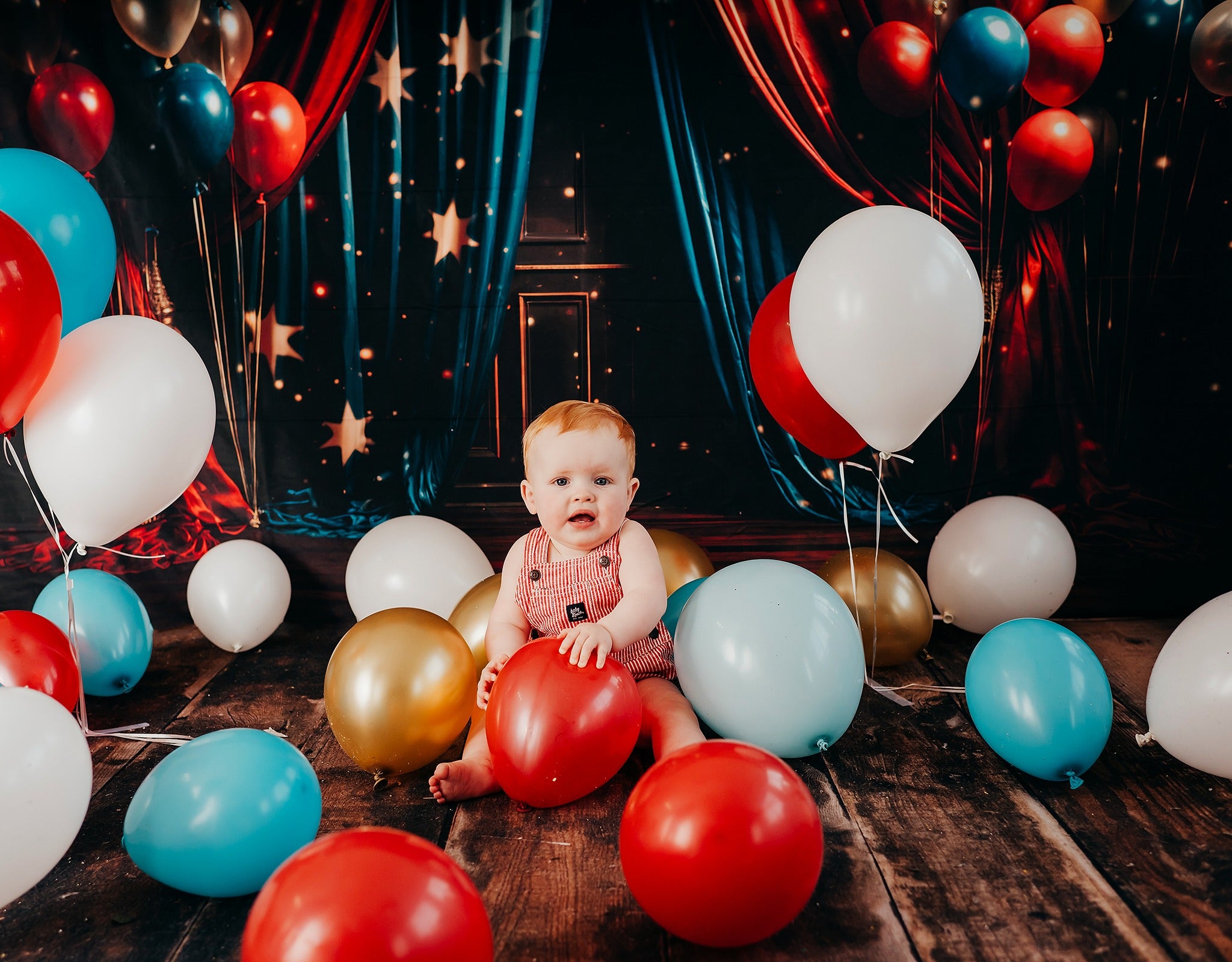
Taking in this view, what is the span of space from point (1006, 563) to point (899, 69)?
146 cm

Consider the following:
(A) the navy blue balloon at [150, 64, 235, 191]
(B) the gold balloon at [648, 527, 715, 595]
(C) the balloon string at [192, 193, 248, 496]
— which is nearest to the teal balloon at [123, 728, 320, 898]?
(B) the gold balloon at [648, 527, 715, 595]

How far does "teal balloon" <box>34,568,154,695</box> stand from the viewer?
2215 mm

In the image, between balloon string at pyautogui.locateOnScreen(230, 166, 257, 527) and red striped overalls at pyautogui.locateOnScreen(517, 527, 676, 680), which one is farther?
balloon string at pyautogui.locateOnScreen(230, 166, 257, 527)

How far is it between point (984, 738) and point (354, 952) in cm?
137

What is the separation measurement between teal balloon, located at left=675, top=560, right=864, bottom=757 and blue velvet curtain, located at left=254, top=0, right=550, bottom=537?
4.18 ft

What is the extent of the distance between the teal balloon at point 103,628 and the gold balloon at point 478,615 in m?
0.81

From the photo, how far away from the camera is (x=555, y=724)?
1569mm

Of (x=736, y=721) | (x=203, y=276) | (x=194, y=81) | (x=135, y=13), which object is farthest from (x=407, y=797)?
(x=135, y=13)

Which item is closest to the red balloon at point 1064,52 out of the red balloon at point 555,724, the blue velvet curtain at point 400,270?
the blue velvet curtain at point 400,270

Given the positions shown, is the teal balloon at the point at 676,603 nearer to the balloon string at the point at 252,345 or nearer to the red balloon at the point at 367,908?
the red balloon at the point at 367,908

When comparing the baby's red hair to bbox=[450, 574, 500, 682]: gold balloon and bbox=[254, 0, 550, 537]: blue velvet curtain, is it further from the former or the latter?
bbox=[254, 0, 550, 537]: blue velvet curtain

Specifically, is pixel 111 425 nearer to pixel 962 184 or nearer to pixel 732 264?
pixel 732 264

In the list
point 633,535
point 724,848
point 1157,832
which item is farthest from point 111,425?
point 1157,832

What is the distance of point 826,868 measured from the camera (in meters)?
1.50
